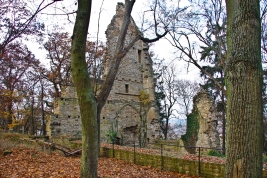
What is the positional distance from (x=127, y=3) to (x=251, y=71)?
18.8 ft

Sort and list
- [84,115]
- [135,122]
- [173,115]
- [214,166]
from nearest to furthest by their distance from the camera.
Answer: [84,115] → [214,166] → [135,122] → [173,115]

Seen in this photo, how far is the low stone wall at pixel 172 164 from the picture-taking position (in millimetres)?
6686

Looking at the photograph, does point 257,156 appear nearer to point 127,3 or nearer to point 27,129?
point 127,3

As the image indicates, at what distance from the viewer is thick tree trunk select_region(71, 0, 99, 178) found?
5309 mm

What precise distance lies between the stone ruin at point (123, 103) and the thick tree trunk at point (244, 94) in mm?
14574

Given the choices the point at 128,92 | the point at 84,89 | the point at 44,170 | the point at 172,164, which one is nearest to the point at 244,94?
the point at 84,89

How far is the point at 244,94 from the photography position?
2969 mm

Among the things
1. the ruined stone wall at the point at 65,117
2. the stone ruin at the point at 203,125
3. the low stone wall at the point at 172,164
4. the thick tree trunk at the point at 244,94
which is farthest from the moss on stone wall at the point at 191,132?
the thick tree trunk at the point at 244,94

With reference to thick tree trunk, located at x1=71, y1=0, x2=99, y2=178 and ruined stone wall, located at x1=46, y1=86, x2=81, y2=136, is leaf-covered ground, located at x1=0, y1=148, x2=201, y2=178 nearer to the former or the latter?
thick tree trunk, located at x1=71, y1=0, x2=99, y2=178

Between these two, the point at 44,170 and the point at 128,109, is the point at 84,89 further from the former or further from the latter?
the point at 128,109

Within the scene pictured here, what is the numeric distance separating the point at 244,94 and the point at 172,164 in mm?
5602

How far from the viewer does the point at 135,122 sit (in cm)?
1992

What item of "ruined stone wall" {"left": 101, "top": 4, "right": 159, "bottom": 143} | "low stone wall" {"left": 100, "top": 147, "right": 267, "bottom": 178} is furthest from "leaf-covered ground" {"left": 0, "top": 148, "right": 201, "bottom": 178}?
"ruined stone wall" {"left": 101, "top": 4, "right": 159, "bottom": 143}

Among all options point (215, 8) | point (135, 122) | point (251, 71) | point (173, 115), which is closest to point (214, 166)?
point (251, 71)
